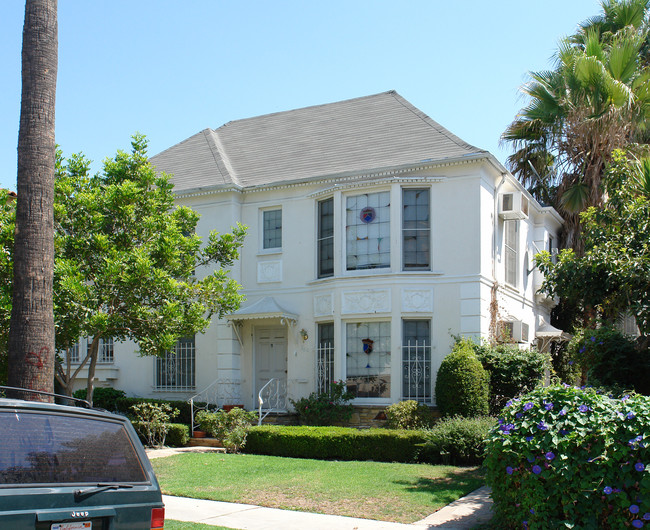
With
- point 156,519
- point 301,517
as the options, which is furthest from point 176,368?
point 156,519

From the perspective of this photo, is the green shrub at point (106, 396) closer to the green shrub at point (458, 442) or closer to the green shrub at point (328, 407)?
the green shrub at point (328, 407)

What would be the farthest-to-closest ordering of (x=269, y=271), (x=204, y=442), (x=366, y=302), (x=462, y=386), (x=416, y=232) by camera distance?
(x=269, y=271) < (x=416, y=232) < (x=366, y=302) < (x=204, y=442) < (x=462, y=386)

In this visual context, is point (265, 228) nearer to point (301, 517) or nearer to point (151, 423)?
point (151, 423)

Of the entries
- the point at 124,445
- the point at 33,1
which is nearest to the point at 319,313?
the point at 33,1

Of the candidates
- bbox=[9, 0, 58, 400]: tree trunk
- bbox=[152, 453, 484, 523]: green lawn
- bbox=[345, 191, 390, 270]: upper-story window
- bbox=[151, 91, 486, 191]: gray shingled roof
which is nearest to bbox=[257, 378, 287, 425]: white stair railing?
bbox=[345, 191, 390, 270]: upper-story window

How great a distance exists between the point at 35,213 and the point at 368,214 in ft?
31.6

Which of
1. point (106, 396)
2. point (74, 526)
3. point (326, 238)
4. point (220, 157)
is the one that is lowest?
point (106, 396)

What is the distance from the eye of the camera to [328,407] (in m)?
15.9

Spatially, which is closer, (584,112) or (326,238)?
(326,238)

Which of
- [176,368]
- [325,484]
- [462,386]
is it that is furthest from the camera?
[176,368]

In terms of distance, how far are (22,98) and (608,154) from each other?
16.2 metres

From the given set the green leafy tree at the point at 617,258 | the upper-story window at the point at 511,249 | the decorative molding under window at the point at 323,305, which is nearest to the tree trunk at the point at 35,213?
the green leafy tree at the point at 617,258

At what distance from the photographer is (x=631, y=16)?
22266 mm

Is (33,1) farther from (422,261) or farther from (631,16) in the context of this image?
(631,16)
